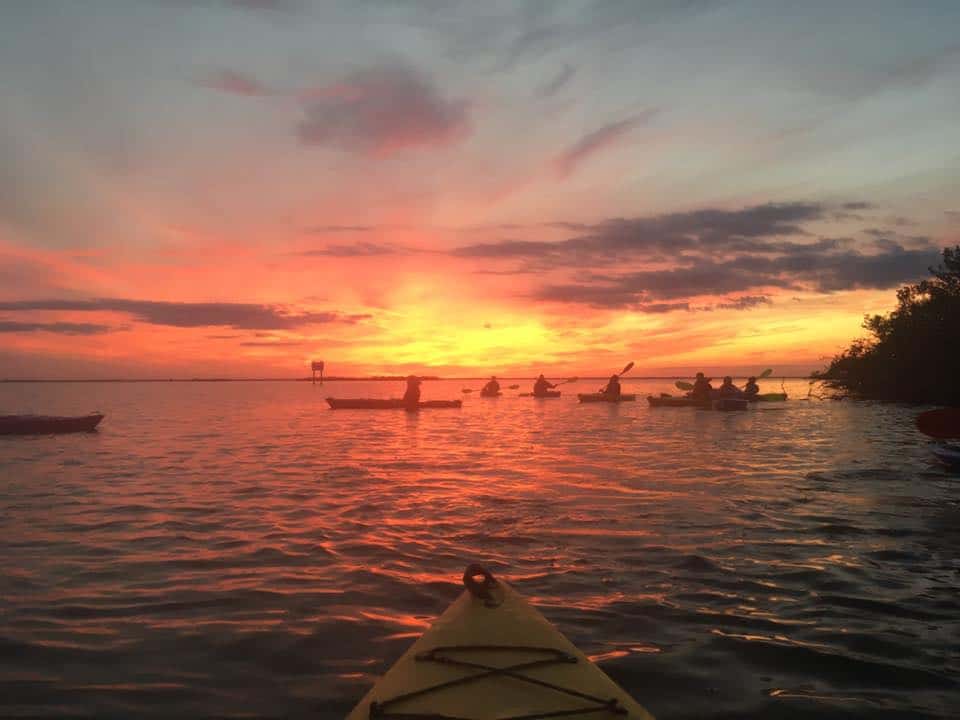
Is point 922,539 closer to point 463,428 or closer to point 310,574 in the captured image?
point 310,574

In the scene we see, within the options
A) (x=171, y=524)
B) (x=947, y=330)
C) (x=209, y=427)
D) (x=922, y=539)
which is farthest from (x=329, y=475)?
(x=947, y=330)

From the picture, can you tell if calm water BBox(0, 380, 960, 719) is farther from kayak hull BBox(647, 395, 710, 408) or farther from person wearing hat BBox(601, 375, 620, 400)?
person wearing hat BBox(601, 375, 620, 400)

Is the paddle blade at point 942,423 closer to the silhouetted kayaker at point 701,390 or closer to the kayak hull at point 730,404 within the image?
the kayak hull at point 730,404

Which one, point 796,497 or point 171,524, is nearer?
point 171,524

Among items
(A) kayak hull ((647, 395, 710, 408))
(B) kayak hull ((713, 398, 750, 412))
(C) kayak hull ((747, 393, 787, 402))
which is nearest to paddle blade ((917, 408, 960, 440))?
(B) kayak hull ((713, 398, 750, 412))

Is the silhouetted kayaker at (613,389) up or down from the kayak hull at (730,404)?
up

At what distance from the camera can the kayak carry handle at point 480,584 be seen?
6.05 metres

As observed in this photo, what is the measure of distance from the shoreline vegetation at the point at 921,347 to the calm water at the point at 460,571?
1385 inches

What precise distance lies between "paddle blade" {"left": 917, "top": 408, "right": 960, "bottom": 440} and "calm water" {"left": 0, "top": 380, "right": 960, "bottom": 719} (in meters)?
1.13

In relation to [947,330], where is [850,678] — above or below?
below

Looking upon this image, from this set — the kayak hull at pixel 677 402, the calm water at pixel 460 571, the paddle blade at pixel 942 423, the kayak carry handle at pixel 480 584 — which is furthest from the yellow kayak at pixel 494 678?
the kayak hull at pixel 677 402

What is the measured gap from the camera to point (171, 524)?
1200 centimetres

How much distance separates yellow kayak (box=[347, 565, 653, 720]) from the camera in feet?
14.1

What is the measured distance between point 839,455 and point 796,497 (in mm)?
8340
